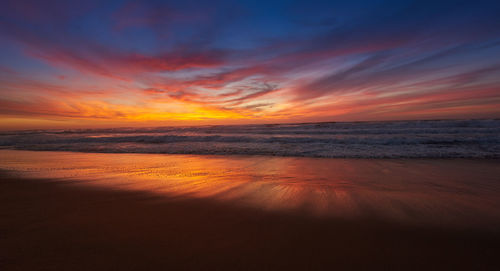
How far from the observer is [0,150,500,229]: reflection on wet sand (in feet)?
9.09

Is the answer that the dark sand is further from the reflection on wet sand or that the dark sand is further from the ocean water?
the ocean water

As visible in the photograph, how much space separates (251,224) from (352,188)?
2.43 metres

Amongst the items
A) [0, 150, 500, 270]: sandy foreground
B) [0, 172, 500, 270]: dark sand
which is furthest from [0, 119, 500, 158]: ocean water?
[0, 172, 500, 270]: dark sand

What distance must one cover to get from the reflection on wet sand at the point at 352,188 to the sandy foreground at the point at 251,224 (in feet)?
0.09

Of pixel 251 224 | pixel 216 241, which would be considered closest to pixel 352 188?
pixel 251 224

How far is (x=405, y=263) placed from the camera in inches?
68.8

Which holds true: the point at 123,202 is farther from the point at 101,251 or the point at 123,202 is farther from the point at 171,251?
the point at 171,251

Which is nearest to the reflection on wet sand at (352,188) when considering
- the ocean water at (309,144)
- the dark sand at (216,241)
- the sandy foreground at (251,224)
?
the sandy foreground at (251,224)

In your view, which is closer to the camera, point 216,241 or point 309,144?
point 216,241

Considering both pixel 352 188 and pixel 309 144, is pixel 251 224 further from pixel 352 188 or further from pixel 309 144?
pixel 309 144

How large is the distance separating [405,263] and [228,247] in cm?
161

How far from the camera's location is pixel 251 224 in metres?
2.44

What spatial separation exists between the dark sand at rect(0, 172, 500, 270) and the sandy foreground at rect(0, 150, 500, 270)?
11 mm

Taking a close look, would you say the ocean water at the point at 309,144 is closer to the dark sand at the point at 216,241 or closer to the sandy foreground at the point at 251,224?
the sandy foreground at the point at 251,224
